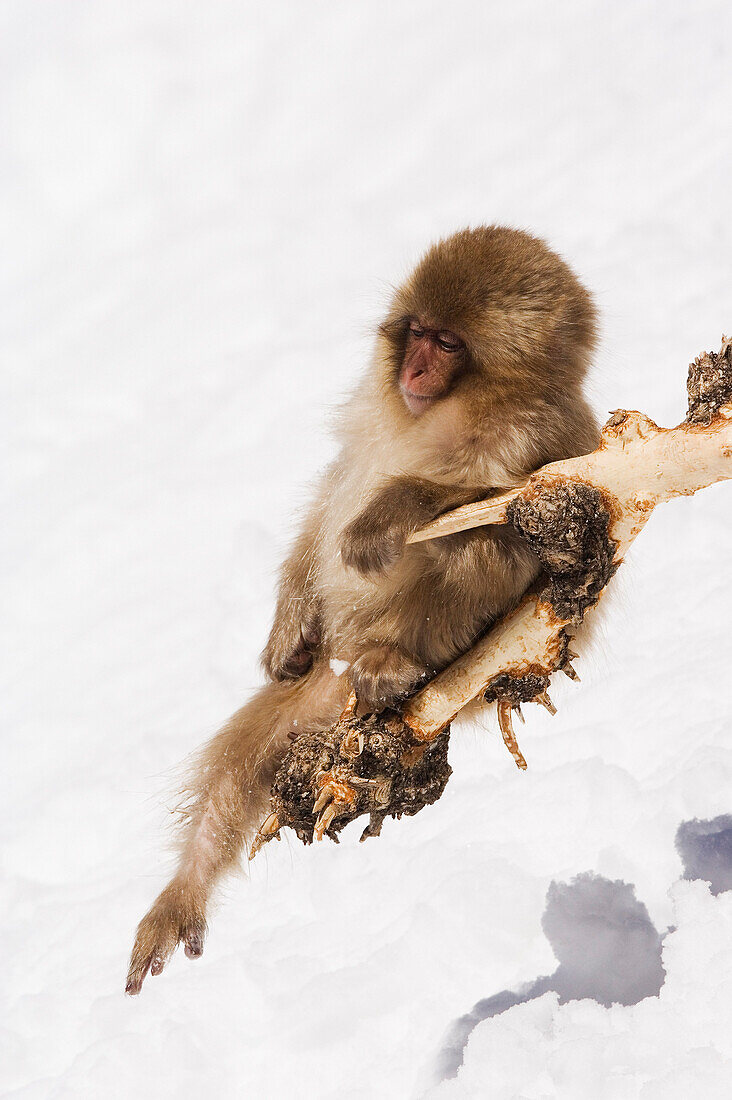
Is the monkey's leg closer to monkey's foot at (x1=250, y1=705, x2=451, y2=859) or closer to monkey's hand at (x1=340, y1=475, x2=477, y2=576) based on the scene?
monkey's foot at (x1=250, y1=705, x2=451, y2=859)

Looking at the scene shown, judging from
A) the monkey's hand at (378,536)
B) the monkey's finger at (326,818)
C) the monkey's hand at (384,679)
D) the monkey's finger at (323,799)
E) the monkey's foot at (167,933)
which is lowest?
the monkey's foot at (167,933)

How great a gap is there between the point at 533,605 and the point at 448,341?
62 cm

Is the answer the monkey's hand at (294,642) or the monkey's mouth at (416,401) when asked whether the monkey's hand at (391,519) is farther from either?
the monkey's hand at (294,642)

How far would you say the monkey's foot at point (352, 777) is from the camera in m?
2.39

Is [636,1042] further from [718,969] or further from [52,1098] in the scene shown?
[52,1098]

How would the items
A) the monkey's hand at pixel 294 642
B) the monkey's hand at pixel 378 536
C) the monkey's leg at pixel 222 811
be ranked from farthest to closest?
the monkey's hand at pixel 294 642 → the monkey's leg at pixel 222 811 → the monkey's hand at pixel 378 536

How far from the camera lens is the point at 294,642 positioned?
2.91 m

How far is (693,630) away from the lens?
385 cm

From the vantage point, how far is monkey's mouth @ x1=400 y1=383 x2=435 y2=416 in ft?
8.24

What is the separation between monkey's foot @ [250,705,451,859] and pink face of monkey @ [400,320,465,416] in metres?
0.75

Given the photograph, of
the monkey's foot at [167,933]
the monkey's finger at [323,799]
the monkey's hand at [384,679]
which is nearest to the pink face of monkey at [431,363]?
the monkey's hand at [384,679]

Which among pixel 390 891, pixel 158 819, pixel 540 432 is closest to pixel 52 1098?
pixel 158 819

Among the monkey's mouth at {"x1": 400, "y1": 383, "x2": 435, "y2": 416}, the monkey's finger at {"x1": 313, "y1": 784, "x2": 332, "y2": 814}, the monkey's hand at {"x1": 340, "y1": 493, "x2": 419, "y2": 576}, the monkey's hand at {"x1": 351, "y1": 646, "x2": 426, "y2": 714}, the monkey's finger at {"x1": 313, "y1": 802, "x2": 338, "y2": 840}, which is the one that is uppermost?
the monkey's mouth at {"x1": 400, "y1": 383, "x2": 435, "y2": 416}

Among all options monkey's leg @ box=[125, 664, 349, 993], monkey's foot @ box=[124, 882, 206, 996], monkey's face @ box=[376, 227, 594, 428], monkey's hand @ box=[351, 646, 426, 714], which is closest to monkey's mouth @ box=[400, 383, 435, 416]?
monkey's face @ box=[376, 227, 594, 428]
